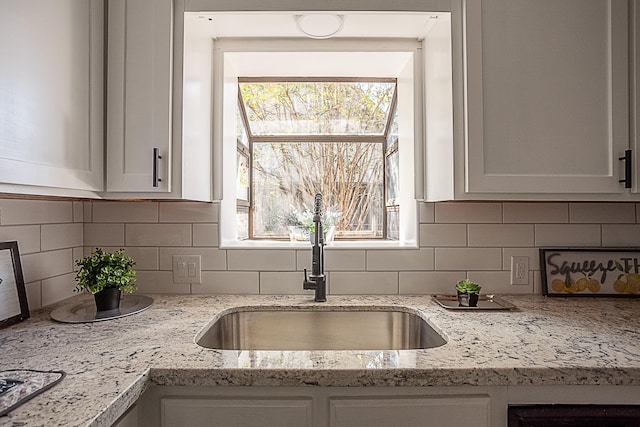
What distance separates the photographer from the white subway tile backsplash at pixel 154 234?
1605 mm

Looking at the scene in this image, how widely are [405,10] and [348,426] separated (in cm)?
127

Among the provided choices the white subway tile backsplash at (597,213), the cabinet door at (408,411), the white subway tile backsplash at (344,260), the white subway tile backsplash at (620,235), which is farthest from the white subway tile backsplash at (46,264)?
the white subway tile backsplash at (620,235)

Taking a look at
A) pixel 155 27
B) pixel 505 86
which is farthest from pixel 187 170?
pixel 505 86

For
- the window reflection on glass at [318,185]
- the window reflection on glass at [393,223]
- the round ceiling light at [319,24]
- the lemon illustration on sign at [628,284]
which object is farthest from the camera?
the window reflection on glass at [318,185]

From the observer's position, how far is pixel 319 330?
144 cm

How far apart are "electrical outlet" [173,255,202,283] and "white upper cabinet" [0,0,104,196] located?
474mm

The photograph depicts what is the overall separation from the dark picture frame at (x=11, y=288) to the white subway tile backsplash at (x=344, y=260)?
1.04 m

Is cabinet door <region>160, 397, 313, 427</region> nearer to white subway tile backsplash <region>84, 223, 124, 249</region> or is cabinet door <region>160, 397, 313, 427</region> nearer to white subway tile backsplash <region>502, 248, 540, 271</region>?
white subway tile backsplash <region>84, 223, 124, 249</region>

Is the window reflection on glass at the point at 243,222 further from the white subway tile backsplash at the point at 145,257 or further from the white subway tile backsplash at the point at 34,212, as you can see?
the white subway tile backsplash at the point at 34,212

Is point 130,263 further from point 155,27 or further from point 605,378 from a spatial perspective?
point 605,378

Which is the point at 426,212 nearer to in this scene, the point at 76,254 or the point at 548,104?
the point at 548,104

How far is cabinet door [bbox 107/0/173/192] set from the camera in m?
1.27

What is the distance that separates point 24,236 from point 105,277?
33 centimetres

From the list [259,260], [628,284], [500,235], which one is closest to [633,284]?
[628,284]
